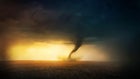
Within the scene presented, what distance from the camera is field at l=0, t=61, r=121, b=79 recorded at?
11.3 metres

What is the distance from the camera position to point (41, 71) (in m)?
12.0

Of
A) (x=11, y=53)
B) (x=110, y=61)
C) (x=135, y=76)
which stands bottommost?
(x=135, y=76)

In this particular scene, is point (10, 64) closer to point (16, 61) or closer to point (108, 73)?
point (16, 61)

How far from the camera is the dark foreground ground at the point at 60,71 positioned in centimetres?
1133

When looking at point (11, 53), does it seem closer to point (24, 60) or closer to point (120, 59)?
point (24, 60)

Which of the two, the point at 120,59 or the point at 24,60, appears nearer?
the point at 24,60

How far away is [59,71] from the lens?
11523 millimetres

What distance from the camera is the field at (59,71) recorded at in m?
11.3

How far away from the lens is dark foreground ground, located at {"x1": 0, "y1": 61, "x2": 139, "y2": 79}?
11328 mm

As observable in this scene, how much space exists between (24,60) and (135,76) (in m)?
4.83

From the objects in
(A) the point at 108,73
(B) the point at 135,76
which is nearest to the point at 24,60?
(A) the point at 108,73

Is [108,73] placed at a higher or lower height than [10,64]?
lower

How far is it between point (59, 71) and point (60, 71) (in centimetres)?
7

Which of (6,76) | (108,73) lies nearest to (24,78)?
(6,76)
